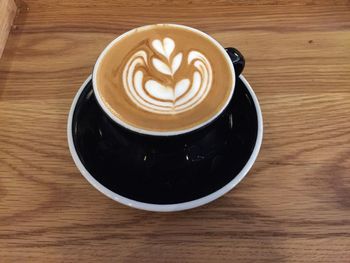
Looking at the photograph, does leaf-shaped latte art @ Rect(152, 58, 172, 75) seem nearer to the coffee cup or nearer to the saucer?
the coffee cup

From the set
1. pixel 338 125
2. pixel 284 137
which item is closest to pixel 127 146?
pixel 284 137

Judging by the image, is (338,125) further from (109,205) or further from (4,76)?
(4,76)

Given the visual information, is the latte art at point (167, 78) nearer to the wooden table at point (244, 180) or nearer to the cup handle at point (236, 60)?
the cup handle at point (236, 60)

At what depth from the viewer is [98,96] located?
597mm

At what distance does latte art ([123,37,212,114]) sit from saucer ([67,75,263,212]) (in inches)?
2.2

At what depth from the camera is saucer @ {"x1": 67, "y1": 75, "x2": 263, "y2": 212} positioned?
1.98ft

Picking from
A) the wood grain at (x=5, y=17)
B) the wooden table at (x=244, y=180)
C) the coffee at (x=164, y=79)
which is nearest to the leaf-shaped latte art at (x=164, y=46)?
the coffee at (x=164, y=79)

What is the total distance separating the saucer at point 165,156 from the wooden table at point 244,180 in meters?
0.05

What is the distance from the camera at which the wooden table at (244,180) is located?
62 cm

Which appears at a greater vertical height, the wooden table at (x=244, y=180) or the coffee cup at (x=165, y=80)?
the coffee cup at (x=165, y=80)

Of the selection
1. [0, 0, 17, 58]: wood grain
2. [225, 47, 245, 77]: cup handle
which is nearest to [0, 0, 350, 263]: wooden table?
[0, 0, 17, 58]: wood grain

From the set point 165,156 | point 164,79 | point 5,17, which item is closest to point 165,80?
point 164,79

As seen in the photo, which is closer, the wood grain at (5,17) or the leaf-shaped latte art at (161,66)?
the leaf-shaped latte art at (161,66)

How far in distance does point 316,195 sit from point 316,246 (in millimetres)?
91
